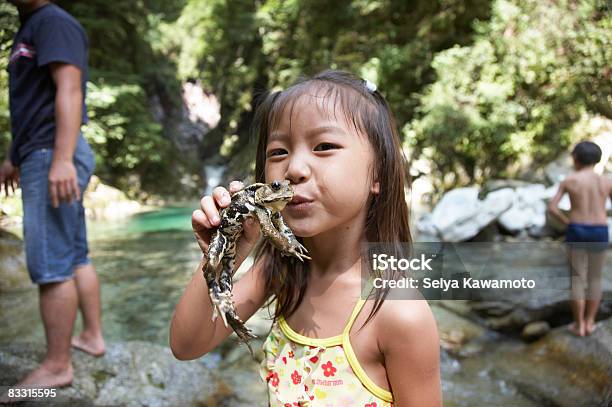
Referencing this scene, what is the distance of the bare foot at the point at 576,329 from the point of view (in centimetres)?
274

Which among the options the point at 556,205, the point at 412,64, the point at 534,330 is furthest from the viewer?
the point at 412,64

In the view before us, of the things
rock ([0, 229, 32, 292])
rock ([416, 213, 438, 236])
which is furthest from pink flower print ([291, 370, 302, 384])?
rock ([416, 213, 438, 236])

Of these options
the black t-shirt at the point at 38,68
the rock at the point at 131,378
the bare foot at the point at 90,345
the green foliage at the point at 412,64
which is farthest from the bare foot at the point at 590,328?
the green foliage at the point at 412,64

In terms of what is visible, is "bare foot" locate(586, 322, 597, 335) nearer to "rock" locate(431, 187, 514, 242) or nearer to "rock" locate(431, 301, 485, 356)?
"rock" locate(431, 301, 485, 356)

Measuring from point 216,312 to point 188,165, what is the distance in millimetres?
17292

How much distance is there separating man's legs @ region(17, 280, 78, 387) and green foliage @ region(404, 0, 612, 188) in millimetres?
8599

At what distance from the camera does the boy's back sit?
11.3ft

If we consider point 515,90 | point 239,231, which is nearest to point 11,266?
point 239,231

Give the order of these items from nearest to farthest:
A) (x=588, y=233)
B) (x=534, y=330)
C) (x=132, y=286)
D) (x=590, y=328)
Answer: (x=590, y=328)
(x=534, y=330)
(x=588, y=233)
(x=132, y=286)

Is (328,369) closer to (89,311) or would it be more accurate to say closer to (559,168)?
(89,311)

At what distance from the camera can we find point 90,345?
7.69 feet

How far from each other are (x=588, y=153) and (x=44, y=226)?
11.5 ft

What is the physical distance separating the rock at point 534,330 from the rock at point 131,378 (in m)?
1.86

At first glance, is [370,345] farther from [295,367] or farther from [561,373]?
[561,373]
